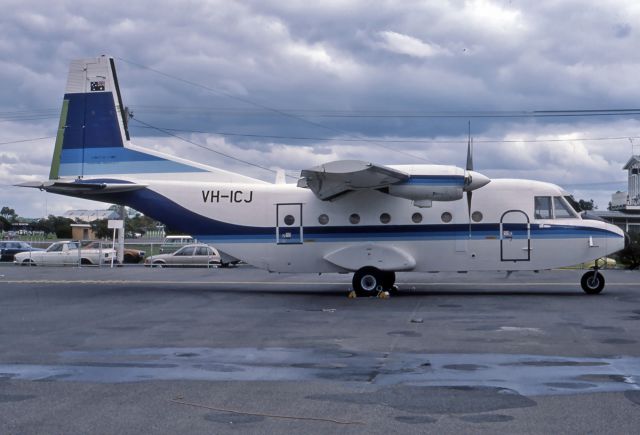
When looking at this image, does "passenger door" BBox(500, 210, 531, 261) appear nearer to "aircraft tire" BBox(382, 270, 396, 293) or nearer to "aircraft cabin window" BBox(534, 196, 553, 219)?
"aircraft cabin window" BBox(534, 196, 553, 219)

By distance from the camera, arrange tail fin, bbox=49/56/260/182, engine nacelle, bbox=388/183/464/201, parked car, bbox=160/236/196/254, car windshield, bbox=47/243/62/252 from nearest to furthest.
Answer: engine nacelle, bbox=388/183/464/201 → tail fin, bbox=49/56/260/182 → car windshield, bbox=47/243/62/252 → parked car, bbox=160/236/196/254

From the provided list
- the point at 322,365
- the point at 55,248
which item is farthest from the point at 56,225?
the point at 322,365

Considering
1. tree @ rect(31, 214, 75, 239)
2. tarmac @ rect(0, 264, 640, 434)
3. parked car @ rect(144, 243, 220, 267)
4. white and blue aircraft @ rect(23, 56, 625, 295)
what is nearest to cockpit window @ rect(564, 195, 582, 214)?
white and blue aircraft @ rect(23, 56, 625, 295)

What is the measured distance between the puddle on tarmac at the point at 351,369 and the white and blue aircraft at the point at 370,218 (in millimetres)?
9259

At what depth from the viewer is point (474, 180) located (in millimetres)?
20375

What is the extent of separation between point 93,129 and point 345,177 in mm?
9333

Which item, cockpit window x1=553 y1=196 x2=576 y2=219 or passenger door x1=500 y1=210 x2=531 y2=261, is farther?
cockpit window x1=553 y1=196 x2=576 y2=219

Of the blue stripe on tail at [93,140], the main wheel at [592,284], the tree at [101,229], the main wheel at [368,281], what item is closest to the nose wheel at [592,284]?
the main wheel at [592,284]

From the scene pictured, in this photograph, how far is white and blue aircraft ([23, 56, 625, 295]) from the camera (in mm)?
20750

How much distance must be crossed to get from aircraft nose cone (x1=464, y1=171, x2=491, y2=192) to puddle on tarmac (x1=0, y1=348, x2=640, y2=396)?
9979 millimetres

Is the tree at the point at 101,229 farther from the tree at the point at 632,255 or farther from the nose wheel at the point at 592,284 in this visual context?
the nose wheel at the point at 592,284

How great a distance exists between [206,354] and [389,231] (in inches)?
436

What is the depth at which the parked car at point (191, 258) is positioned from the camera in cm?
4119

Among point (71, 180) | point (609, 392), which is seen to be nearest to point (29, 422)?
point (609, 392)
